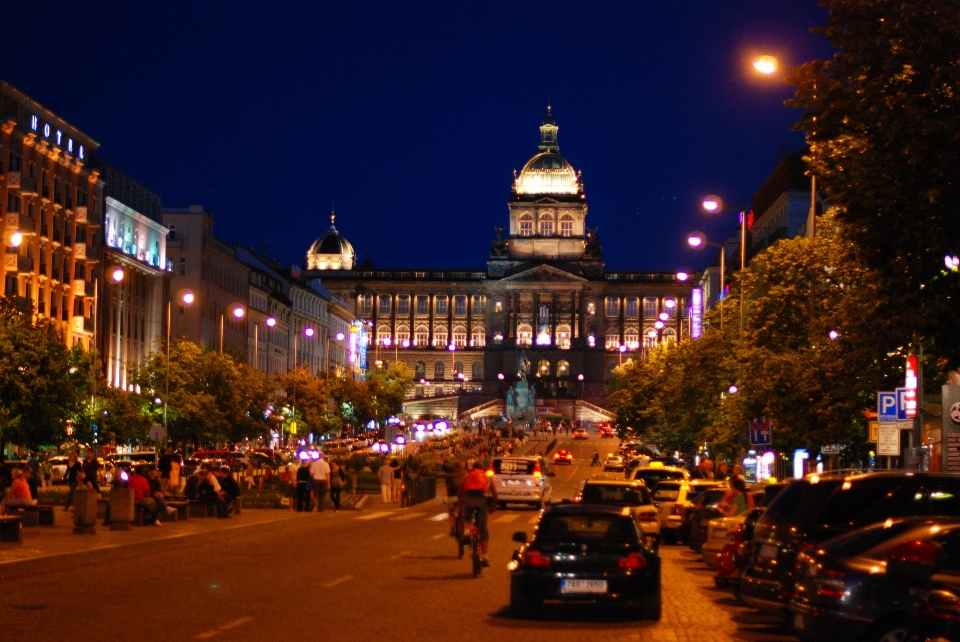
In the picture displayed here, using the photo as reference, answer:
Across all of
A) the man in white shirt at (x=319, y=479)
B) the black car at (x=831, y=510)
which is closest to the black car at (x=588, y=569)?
the black car at (x=831, y=510)

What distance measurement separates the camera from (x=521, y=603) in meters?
19.1

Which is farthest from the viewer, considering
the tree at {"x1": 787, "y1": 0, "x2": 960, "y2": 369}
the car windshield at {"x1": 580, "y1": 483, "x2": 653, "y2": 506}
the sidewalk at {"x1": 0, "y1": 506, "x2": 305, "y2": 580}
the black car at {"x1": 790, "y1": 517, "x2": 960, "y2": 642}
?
the car windshield at {"x1": 580, "y1": 483, "x2": 653, "y2": 506}

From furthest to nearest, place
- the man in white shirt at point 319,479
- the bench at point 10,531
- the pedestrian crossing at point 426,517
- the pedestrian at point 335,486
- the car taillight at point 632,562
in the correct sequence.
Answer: the pedestrian at point 335,486
the man in white shirt at point 319,479
the pedestrian crossing at point 426,517
the bench at point 10,531
the car taillight at point 632,562

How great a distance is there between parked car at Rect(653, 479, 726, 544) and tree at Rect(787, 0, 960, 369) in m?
15.2

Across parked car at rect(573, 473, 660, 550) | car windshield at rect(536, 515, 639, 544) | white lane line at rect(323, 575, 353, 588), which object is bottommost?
white lane line at rect(323, 575, 353, 588)

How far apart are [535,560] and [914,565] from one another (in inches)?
322

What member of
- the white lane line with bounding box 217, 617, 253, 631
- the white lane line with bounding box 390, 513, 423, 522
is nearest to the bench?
the white lane line with bounding box 217, 617, 253, 631

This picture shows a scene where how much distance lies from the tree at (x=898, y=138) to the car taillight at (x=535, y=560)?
5.66 meters

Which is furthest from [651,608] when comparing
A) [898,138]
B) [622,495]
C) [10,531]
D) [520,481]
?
[520,481]

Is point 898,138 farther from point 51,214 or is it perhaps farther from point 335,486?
point 51,214

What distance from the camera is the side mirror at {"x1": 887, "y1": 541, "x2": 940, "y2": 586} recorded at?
11344 millimetres

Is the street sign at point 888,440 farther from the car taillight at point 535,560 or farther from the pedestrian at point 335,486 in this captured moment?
the pedestrian at point 335,486

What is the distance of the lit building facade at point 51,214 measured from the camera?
8062 centimetres

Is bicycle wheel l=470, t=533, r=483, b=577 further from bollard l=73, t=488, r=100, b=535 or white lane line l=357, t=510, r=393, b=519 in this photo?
white lane line l=357, t=510, r=393, b=519
